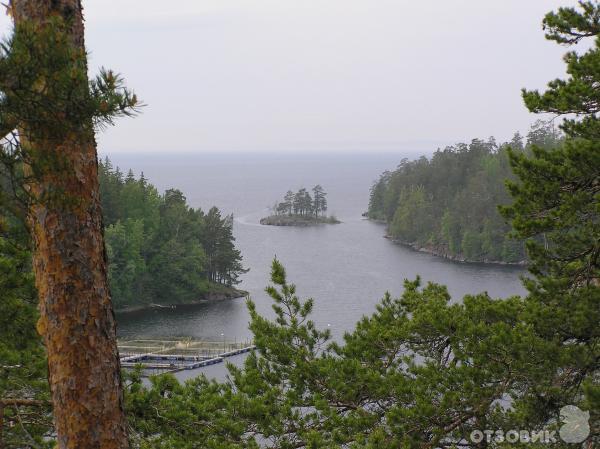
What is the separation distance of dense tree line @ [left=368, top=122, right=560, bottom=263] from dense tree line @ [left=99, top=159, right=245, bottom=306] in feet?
80.9

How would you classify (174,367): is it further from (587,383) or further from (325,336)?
(587,383)

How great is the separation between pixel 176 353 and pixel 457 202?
48.8 metres

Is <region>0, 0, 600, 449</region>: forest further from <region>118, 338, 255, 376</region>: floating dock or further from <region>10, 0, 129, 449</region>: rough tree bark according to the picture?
<region>118, 338, 255, 376</region>: floating dock

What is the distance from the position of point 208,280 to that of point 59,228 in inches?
2041

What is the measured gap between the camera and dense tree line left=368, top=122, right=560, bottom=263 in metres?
66.0

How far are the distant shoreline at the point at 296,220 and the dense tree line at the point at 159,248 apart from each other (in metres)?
31.8

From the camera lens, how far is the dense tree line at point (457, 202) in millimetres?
66000

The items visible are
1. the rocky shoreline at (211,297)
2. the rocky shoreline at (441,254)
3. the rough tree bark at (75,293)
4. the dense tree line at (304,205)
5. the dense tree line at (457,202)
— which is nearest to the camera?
the rough tree bark at (75,293)

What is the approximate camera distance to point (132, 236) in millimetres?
52156

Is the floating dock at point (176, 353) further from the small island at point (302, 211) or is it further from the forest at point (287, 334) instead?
the small island at point (302, 211)

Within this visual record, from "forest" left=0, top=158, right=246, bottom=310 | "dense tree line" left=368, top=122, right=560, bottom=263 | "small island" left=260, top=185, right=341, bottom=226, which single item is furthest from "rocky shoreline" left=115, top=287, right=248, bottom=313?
"small island" left=260, top=185, right=341, bottom=226

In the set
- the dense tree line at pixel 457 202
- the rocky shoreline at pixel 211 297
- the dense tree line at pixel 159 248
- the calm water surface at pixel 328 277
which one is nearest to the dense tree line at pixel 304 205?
the calm water surface at pixel 328 277

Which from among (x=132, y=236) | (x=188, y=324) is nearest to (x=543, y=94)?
(x=188, y=324)

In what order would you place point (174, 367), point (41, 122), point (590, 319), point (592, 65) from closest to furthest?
point (41, 122)
point (590, 319)
point (592, 65)
point (174, 367)
